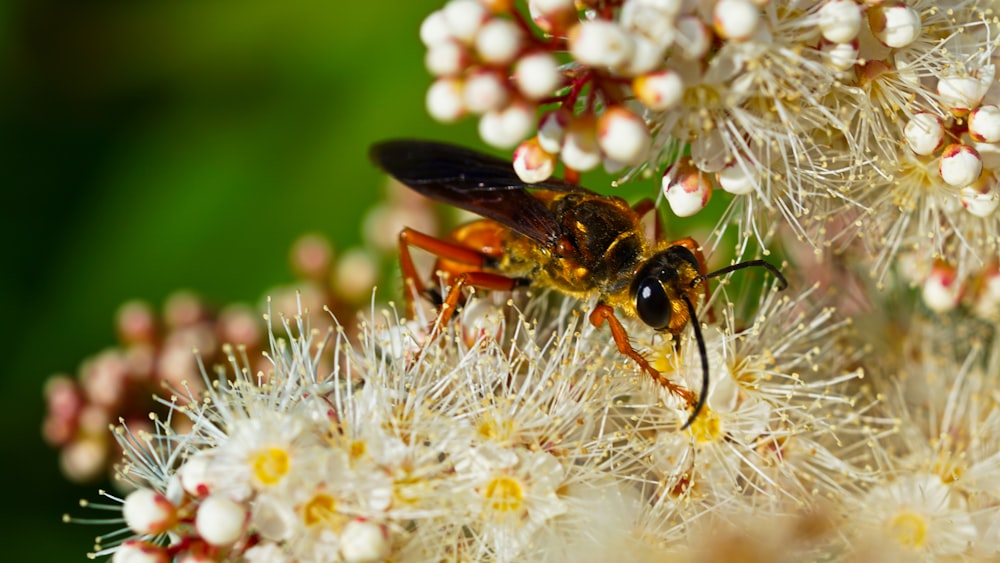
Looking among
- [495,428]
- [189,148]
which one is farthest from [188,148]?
[495,428]

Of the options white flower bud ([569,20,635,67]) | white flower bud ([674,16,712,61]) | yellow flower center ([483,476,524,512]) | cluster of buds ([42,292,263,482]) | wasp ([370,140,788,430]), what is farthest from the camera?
cluster of buds ([42,292,263,482])

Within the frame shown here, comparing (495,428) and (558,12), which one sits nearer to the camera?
(558,12)

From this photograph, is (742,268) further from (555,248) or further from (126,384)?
(126,384)

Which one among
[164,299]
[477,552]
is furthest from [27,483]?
[477,552]

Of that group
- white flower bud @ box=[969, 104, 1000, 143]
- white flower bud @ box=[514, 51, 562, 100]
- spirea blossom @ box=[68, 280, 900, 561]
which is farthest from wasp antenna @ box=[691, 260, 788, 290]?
white flower bud @ box=[514, 51, 562, 100]

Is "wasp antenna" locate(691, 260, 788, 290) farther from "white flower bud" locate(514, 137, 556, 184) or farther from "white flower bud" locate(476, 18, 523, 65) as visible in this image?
"white flower bud" locate(476, 18, 523, 65)

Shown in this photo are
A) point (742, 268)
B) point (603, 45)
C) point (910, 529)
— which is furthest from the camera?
point (910, 529)

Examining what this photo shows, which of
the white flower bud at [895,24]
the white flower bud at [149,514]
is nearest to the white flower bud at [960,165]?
the white flower bud at [895,24]
